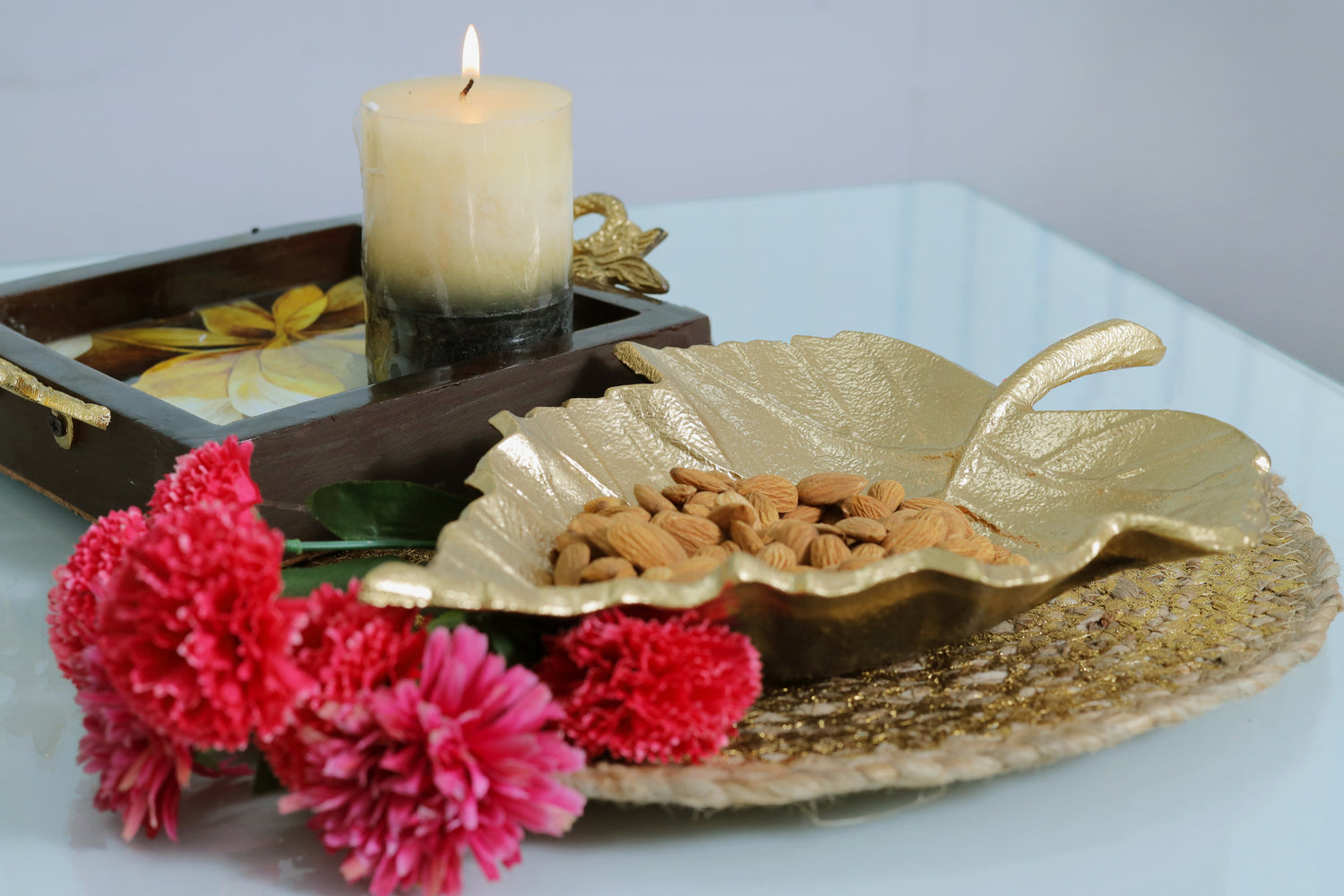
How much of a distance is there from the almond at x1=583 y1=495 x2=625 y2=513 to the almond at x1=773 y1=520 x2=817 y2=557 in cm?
4

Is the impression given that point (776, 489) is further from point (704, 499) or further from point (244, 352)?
point (244, 352)

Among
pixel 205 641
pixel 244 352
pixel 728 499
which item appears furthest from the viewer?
pixel 244 352

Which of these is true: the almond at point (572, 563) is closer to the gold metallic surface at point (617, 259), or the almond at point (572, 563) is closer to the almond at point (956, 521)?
the almond at point (956, 521)

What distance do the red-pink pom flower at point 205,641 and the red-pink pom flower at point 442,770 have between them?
0.02 m

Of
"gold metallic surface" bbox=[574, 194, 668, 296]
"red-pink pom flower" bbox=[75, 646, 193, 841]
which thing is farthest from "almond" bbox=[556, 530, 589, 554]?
"gold metallic surface" bbox=[574, 194, 668, 296]

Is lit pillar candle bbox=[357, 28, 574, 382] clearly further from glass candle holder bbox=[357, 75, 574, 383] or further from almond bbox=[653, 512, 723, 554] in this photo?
almond bbox=[653, 512, 723, 554]

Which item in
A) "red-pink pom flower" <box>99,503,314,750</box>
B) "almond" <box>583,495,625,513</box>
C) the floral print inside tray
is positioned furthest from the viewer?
the floral print inside tray

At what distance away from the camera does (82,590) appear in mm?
303

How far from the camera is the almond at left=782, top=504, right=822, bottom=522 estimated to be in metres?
0.38

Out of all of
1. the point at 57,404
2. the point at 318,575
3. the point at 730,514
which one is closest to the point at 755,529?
the point at 730,514

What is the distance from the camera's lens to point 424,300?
1.48 ft

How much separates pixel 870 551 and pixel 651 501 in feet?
0.20

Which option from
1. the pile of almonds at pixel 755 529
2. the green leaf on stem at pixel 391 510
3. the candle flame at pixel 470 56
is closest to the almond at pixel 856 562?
the pile of almonds at pixel 755 529

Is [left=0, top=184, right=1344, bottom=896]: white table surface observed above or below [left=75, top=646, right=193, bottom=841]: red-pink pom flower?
below
